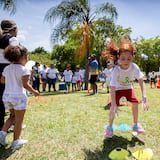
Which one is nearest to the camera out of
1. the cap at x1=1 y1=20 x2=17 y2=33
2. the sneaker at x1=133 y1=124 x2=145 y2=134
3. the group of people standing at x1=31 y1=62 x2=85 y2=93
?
the sneaker at x1=133 y1=124 x2=145 y2=134

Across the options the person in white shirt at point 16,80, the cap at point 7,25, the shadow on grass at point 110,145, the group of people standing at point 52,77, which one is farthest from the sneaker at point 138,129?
the group of people standing at point 52,77

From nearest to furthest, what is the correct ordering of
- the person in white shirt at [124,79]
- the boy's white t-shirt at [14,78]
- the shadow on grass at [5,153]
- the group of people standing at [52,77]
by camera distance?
the shadow on grass at [5,153], the boy's white t-shirt at [14,78], the person in white shirt at [124,79], the group of people standing at [52,77]

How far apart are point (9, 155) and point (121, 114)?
3342 millimetres

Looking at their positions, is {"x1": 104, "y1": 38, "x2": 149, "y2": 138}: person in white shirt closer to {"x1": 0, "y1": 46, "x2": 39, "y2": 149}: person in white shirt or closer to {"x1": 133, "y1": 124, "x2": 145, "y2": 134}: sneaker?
{"x1": 133, "y1": 124, "x2": 145, "y2": 134}: sneaker

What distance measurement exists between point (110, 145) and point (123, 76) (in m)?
0.99

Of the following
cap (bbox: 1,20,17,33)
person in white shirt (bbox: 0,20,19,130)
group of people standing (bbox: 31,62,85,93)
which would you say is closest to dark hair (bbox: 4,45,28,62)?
person in white shirt (bbox: 0,20,19,130)

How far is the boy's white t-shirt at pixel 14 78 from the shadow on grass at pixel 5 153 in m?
0.72

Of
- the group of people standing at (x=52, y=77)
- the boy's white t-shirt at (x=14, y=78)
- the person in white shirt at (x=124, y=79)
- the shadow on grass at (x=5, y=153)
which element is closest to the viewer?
the shadow on grass at (x=5, y=153)

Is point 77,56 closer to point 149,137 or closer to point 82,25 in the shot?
point 82,25

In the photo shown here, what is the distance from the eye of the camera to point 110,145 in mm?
3852

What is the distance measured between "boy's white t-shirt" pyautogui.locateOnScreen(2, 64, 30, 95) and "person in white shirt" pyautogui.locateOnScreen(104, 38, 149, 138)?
4.25ft

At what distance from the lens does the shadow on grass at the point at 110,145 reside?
3.43 m

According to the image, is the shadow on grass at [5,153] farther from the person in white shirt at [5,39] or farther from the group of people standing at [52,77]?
the group of people standing at [52,77]

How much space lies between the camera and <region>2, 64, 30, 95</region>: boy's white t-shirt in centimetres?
356
